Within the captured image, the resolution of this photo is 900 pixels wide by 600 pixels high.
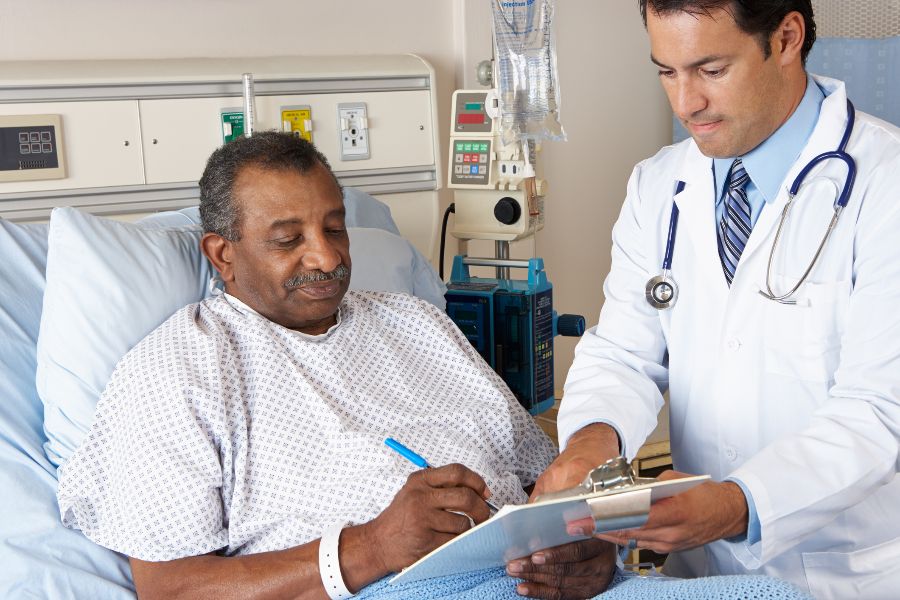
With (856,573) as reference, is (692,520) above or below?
above

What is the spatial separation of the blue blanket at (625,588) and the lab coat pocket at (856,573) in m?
0.21

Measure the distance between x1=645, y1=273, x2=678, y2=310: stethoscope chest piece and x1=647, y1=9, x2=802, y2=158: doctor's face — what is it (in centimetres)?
24

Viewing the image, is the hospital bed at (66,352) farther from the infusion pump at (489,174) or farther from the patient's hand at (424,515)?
the infusion pump at (489,174)

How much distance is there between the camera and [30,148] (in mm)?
2338

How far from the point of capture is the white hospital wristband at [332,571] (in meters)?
1.50

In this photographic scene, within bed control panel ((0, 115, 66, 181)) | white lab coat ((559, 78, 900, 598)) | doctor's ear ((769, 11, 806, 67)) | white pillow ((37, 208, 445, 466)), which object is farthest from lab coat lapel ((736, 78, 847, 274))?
bed control panel ((0, 115, 66, 181))

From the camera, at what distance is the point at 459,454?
1.78 metres

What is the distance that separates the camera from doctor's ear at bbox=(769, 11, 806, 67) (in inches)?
57.7

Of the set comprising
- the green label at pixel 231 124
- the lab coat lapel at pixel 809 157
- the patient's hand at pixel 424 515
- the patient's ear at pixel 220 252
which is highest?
the green label at pixel 231 124

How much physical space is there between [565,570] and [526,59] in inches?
63.0

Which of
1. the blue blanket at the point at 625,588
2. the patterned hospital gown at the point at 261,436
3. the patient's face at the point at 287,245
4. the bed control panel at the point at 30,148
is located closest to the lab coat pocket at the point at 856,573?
the blue blanket at the point at 625,588

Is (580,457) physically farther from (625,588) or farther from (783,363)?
(783,363)

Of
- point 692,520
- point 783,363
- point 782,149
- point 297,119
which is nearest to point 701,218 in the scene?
point 782,149

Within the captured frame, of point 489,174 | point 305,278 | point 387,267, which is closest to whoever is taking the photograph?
point 305,278
